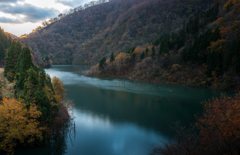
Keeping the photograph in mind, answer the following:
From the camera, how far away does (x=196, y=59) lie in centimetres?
5391

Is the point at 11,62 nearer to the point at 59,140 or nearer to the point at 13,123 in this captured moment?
the point at 13,123

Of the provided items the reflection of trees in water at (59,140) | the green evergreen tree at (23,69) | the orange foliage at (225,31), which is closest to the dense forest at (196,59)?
the orange foliage at (225,31)

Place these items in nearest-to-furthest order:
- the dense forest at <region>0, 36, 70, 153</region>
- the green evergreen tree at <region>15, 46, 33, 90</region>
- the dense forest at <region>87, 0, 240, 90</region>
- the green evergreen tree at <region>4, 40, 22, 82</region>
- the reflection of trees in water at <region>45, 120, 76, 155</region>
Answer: the dense forest at <region>0, 36, 70, 153</region> → the reflection of trees in water at <region>45, 120, 76, 155</region> → the green evergreen tree at <region>15, 46, 33, 90</region> → the green evergreen tree at <region>4, 40, 22, 82</region> → the dense forest at <region>87, 0, 240, 90</region>

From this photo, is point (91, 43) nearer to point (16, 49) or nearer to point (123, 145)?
point (16, 49)

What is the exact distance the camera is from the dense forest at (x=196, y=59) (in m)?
43.9

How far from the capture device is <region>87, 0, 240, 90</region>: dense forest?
43938 mm

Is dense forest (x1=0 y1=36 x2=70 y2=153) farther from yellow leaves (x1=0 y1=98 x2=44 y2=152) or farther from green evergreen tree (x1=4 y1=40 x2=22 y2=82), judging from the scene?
green evergreen tree (x1=4 y1=40 x2=22 y2=82)

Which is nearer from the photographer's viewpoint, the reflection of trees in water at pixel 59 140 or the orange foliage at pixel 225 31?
the reflection of trees in water at pixel 59 140

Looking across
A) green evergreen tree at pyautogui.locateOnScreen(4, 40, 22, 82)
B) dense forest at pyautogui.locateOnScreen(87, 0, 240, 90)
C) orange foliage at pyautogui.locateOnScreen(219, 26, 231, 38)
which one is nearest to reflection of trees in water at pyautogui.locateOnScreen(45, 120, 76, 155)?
green evergreen tree at pyautogui.locateOnScreen(4, 40, 22, 82)

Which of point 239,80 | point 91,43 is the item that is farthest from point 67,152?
point 91,43

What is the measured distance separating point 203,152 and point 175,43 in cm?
6246

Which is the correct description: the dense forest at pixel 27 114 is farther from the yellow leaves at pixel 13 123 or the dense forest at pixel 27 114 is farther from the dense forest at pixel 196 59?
the dense forest at pixel 196 59

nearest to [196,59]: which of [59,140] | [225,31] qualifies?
[225,31]

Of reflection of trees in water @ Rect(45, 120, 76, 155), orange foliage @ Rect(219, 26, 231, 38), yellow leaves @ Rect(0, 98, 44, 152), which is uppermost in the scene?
orange foliage @ Rect(219, 26, 231, 38)
